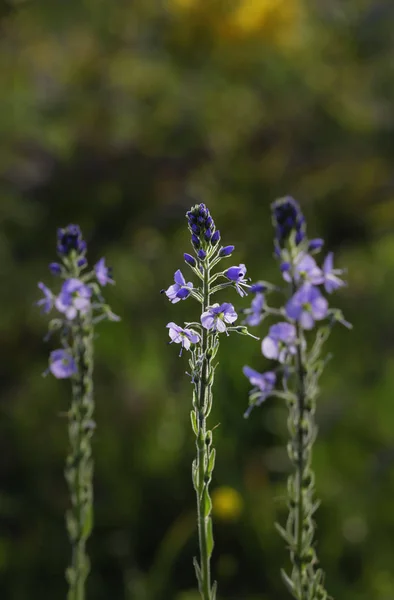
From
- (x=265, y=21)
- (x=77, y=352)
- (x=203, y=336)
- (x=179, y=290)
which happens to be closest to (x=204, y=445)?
(x=203, y=336)

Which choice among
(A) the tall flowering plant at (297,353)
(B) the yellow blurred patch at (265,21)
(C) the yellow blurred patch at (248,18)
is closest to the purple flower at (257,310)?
(A) the tall flowering plant at (297,353)

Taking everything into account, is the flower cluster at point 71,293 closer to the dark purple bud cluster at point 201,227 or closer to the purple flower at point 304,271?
the dark purple bud cluster at point 201,227

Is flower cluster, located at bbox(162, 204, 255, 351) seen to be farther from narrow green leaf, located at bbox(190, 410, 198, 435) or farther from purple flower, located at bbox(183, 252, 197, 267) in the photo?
narrow green leaf, located at bbox(190, 410, 198, 435)

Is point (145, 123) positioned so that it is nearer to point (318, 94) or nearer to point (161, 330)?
point (318, 94)

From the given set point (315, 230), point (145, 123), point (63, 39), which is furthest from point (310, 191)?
point (63, 39)

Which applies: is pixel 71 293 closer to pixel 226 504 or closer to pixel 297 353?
pixel 297 353

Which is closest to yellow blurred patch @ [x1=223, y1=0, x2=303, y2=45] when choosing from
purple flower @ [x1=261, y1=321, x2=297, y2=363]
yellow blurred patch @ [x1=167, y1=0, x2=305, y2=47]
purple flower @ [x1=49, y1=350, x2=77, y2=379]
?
yellow blurred patch @ [x1=167, y1=0, x2=305, y2=47]
